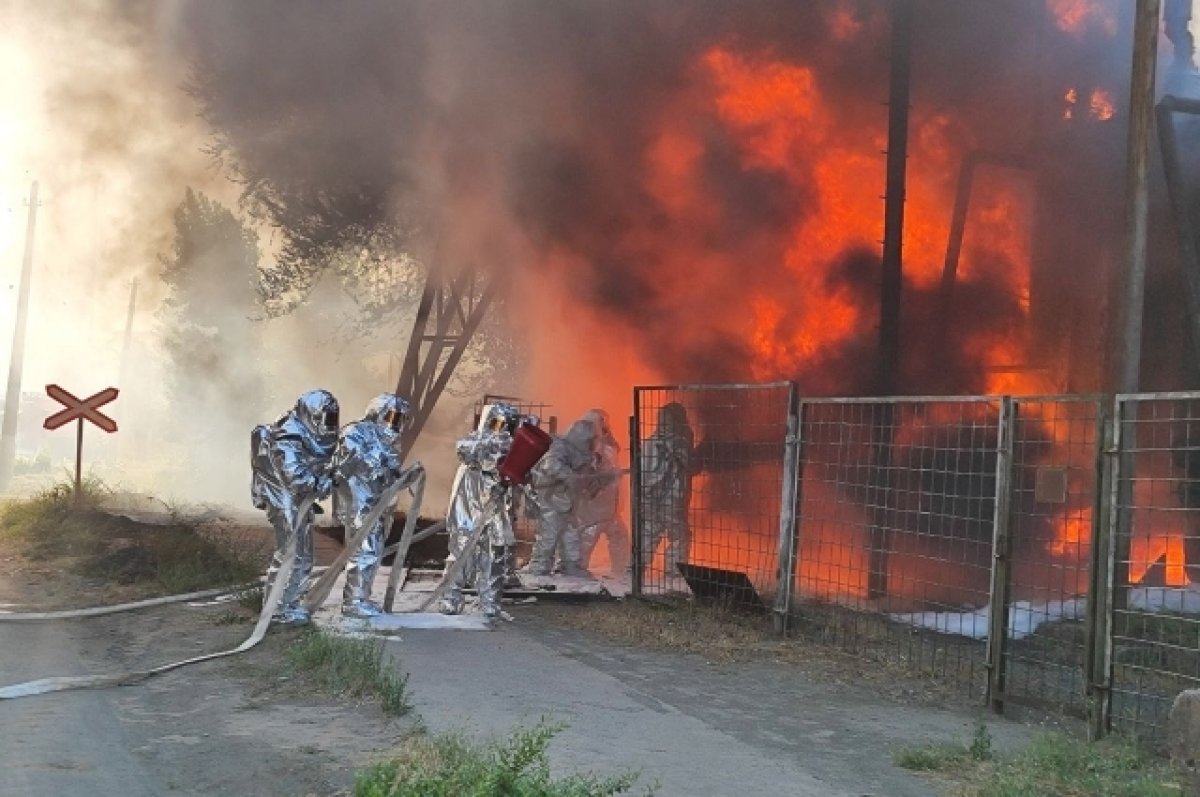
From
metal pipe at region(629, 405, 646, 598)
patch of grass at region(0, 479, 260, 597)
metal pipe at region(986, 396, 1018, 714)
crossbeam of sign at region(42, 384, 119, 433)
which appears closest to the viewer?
metal pipe at region(986, 396, 1018, 714)

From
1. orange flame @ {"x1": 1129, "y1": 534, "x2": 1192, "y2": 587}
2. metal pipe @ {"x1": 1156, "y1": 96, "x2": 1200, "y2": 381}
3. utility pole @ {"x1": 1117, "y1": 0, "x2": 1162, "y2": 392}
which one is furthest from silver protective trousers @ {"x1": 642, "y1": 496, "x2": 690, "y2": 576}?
metal pipe @ {"x1": 1156, "y1": 96, "x2": 1200, "y2": 381}

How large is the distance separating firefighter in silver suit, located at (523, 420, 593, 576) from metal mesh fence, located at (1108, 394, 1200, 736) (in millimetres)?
5089

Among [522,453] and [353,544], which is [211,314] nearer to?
[522,453]

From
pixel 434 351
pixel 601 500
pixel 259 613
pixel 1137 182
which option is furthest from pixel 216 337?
pixel 1137 182

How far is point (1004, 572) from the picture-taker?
5.84m

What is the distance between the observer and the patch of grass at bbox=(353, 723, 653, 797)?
349 centimetres

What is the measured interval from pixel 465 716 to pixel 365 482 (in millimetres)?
3019

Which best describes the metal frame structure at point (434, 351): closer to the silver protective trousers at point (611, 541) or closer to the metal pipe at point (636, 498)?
the silver protective trousers at point (611, 541)

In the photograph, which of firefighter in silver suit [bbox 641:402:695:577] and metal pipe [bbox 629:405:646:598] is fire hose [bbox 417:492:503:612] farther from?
firefighter in silver suit [bbox 641:402:695:577]

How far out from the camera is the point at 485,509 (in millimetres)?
8266

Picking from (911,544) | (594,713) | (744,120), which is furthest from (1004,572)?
(744,120)

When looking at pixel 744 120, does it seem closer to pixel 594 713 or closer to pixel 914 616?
pixel 914 616

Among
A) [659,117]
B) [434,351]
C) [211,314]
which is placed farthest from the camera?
[211,314]

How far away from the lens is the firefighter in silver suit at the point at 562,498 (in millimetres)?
11125
